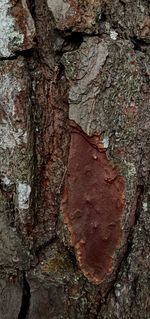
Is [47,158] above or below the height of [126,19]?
below

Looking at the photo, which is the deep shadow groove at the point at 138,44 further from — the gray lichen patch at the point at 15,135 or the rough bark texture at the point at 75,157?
the gray lichen patch at the point at 15,135

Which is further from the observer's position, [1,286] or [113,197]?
[1,286]

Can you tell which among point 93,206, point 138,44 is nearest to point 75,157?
point 93,206

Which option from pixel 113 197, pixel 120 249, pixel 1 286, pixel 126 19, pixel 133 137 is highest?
pixel 126 19

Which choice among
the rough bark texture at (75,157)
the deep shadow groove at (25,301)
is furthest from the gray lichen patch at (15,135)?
the deep shadow groove at (25,301)

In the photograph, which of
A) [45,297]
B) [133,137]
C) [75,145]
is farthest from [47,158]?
[45,297]

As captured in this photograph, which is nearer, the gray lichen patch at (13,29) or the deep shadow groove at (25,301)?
the gray lichen patch at (13,29)

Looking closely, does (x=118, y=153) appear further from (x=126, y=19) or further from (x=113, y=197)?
(x=126, y=19)
